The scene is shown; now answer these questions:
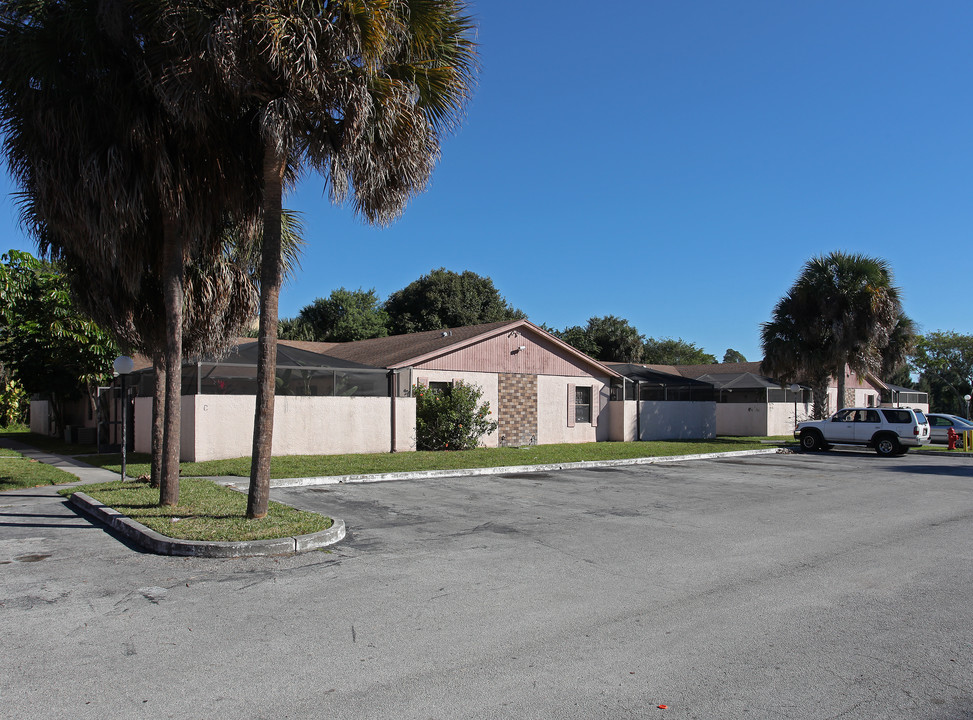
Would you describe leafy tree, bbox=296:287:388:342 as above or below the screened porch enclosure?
above

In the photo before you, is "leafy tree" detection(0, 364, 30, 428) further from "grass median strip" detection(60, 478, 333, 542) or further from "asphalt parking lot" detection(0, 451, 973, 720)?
"asphalt parking lot" detection(0, 451, 973, 720)

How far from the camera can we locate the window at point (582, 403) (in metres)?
28.6

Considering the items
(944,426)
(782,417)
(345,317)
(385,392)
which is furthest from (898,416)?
(345,317)

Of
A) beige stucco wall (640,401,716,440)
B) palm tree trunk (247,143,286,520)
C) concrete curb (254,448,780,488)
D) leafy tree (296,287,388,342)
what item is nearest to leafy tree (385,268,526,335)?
leafy tree (296,287,388,342)

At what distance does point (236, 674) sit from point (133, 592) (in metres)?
2.49

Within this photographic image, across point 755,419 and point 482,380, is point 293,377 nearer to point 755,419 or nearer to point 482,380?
point 482,380

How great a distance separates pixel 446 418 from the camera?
2278 centimetres

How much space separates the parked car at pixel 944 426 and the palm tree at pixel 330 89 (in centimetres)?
2836

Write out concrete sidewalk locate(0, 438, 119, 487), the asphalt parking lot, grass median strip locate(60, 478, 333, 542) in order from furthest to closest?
1. concrete sidewalk locate(0, 438, 119, 487)
2. grass median strip locate(60, 478, 333, 542)
3. the asphalt parking lot

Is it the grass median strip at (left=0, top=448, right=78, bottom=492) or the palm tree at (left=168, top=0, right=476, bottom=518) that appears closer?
the palm tree at (left=168, top=0, right=476, bottom=518)

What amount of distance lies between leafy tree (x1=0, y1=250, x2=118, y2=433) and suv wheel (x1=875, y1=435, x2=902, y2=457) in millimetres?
25534

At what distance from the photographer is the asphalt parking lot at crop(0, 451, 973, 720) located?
4234 mm

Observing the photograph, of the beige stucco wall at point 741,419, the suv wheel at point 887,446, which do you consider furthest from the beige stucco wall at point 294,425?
the beige stucco wall at point 741,419

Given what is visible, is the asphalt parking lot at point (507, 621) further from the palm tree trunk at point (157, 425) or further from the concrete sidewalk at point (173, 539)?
the palm tree trunk at point (157, 425)
